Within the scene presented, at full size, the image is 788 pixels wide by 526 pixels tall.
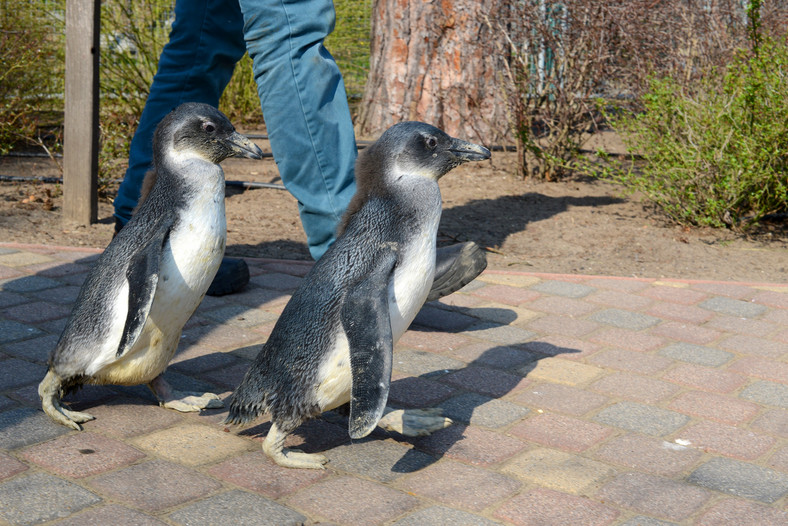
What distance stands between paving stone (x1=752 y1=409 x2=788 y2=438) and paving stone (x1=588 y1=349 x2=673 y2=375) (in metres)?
0.48

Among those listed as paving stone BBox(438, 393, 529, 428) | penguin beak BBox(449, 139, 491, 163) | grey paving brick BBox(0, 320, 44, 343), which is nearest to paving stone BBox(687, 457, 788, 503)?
paving stone BBox(438, 393, 529, 428)

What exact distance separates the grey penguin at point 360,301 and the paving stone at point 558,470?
36cm

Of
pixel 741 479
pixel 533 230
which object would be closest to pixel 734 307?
pixel 533 230

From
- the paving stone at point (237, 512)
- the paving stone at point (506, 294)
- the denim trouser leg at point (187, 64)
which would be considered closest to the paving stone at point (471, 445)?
the paving stone at point (237, 512)

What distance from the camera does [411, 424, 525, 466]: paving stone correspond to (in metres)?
2.56

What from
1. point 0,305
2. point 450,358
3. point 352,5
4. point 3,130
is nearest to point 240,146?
point 450,358

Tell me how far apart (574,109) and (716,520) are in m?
4.74

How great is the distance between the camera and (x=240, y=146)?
8.80 feet

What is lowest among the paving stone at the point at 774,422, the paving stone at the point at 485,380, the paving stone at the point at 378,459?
the paving stone at the point at 378,459

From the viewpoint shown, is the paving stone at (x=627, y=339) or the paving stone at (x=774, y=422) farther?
the paving stone at (x=627, y=339)

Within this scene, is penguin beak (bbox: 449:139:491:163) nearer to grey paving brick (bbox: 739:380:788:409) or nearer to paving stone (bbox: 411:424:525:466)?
paving stone (bbox: 411:424:525:466)

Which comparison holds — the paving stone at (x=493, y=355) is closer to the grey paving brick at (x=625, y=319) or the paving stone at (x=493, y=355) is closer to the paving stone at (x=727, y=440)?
the grey paving brick at (x=625, y=319)

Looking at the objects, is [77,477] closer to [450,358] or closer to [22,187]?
[450,358]

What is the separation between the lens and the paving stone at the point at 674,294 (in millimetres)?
4250
